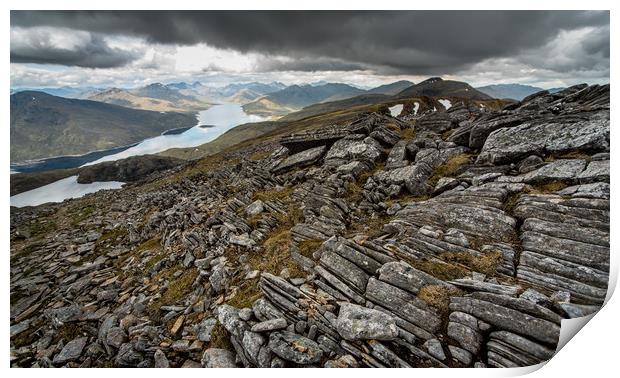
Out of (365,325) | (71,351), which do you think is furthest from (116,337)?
(365,325)

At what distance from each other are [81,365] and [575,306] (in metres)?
18.4

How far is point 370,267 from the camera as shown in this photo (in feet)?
39.7

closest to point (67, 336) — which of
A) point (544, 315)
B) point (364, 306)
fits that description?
point (364, 306)

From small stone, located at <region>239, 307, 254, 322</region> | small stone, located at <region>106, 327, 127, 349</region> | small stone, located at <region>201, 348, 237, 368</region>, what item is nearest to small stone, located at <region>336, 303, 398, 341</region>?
small stone, located at <region>239, 307, 254, 322</region>

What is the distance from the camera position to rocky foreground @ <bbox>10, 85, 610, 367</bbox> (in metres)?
9.65

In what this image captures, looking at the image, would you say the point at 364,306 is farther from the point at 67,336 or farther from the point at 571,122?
the point at 571,122

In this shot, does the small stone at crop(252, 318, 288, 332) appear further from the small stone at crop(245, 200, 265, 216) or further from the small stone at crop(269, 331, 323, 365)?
the small stone at crop(245, 200, 265, 216)

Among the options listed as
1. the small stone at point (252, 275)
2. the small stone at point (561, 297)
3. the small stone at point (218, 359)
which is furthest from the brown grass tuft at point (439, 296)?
the small stone at point (252, 275)

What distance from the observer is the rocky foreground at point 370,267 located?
965 centimetres

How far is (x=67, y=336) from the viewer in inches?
546

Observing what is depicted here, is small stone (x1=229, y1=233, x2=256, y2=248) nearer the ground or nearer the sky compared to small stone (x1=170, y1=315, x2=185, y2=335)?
nearer the sky

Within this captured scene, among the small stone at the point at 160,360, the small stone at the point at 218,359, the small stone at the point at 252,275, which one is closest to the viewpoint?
the small stone at the point at 218,359

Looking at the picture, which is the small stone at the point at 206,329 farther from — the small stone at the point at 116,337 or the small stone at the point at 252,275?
the small stone at the point at 116,337

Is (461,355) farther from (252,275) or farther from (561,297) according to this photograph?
(252,275)
